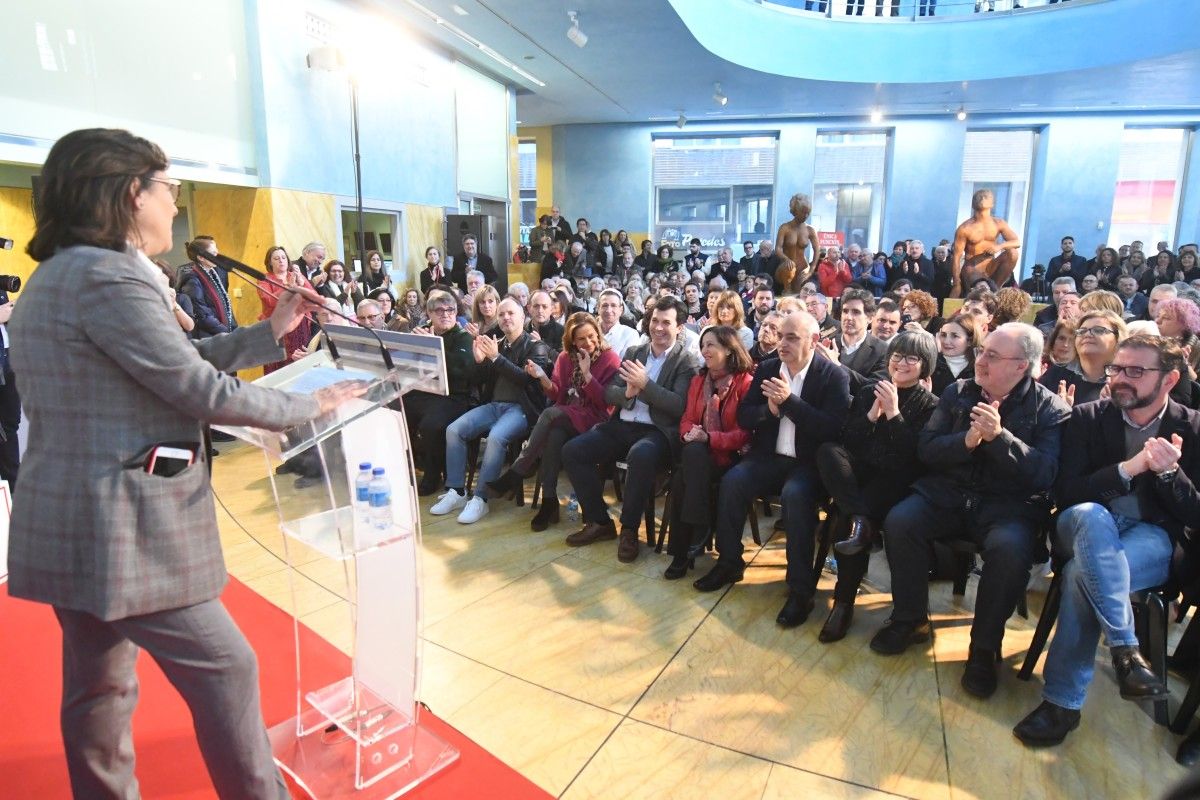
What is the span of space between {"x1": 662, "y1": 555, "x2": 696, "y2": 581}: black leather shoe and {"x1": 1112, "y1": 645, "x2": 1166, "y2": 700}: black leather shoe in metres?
1.59

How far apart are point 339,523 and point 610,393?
6.83ft

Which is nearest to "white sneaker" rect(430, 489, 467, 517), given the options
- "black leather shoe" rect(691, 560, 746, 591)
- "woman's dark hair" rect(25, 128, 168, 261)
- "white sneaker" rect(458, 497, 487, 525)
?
"white sneaker" rect(458, 497, 487, 525)

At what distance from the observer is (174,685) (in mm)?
1271

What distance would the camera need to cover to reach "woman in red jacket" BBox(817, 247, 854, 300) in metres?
8.12

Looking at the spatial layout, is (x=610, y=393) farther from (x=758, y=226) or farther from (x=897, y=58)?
(x=758, y=226)

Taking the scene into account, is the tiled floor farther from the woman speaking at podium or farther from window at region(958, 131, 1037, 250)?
window at region(958, 131, 1037, 250)

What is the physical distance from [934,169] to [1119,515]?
12749 mm

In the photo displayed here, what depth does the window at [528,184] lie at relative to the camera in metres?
15.2

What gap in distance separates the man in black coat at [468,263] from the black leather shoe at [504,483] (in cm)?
485

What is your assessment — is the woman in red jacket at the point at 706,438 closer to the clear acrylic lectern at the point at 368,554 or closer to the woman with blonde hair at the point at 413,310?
the clear acrylic lectern at the point at 368,554

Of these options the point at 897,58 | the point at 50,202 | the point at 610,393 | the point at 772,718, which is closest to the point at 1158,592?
the point at 772,718

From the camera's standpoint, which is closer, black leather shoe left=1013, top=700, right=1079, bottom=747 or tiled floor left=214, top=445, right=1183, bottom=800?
tiled floor left=214, top=445, right=1183, bottom=800

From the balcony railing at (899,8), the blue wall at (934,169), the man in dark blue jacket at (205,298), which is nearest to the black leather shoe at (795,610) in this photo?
the man in dark blue jacket at (205,298)

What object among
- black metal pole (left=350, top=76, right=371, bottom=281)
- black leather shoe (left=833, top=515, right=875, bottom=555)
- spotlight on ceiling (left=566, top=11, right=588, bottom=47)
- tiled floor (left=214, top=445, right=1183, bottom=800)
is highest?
spotlight on ceiling (left=566, top=11, right=588, bottom=47)
